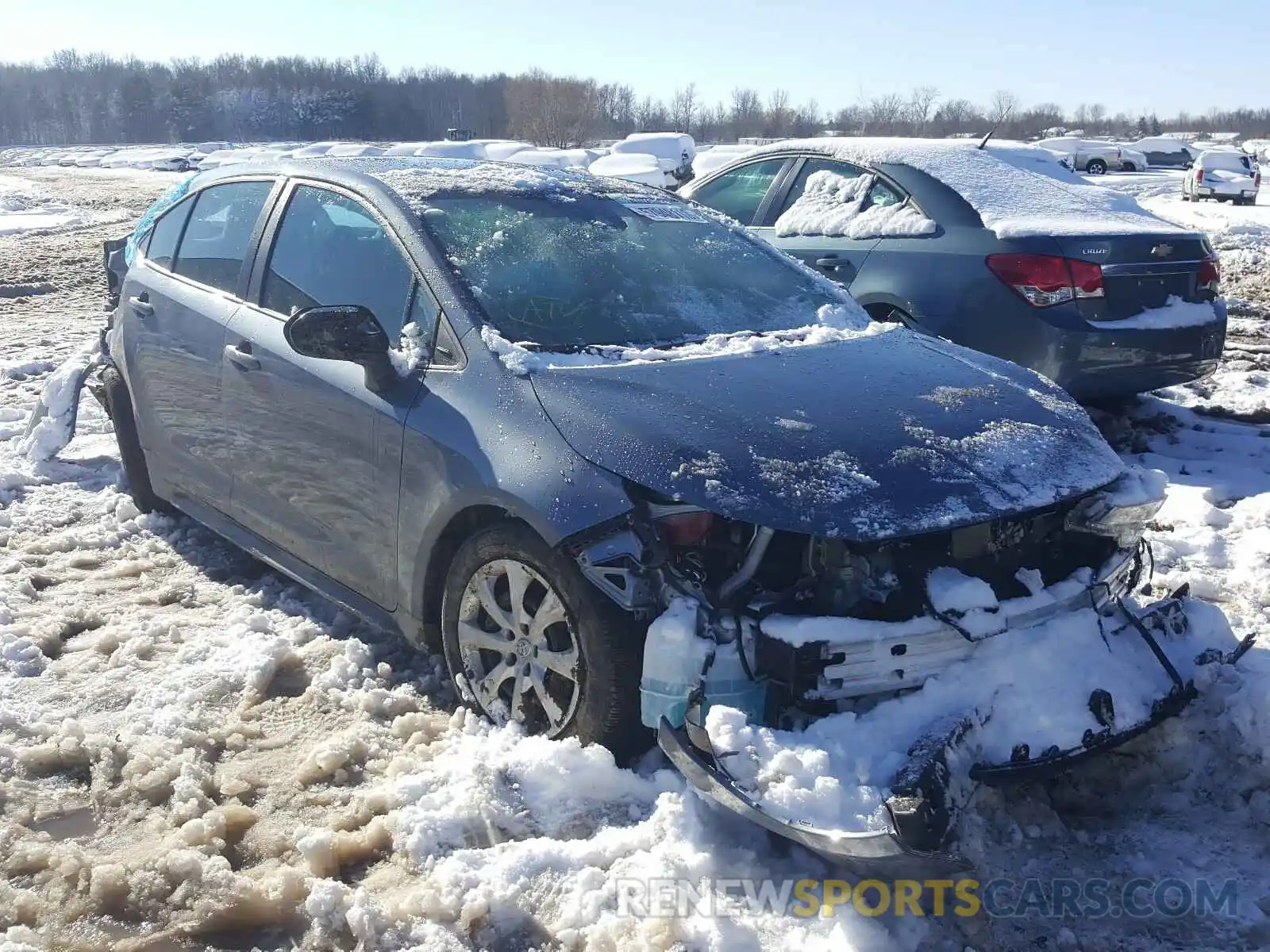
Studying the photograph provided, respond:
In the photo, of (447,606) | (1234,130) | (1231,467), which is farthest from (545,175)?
(1234,130)

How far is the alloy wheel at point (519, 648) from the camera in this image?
289 cm

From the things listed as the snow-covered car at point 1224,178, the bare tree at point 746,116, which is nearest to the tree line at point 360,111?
the bare tree at point 746,116

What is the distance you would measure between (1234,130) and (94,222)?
353 feet

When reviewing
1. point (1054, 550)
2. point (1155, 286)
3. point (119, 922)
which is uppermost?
point (1155, 286)

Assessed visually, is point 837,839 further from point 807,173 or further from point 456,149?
point 456,149

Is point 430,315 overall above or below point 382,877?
above

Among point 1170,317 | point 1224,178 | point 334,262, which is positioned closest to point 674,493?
point 334,262

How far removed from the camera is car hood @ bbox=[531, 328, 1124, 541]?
104 inches

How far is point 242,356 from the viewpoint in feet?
13.0

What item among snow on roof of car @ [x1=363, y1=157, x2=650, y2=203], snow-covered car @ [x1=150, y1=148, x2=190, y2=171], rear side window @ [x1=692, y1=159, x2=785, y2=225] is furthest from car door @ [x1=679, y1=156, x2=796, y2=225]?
snow-covered car @ [x1=150, y1=148, x2=190, y2=171]

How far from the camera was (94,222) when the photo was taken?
23.1 m

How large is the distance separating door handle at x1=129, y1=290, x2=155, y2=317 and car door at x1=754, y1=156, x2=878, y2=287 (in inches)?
118

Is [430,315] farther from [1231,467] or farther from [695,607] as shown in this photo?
[1231,467]

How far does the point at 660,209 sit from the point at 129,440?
2.76m
